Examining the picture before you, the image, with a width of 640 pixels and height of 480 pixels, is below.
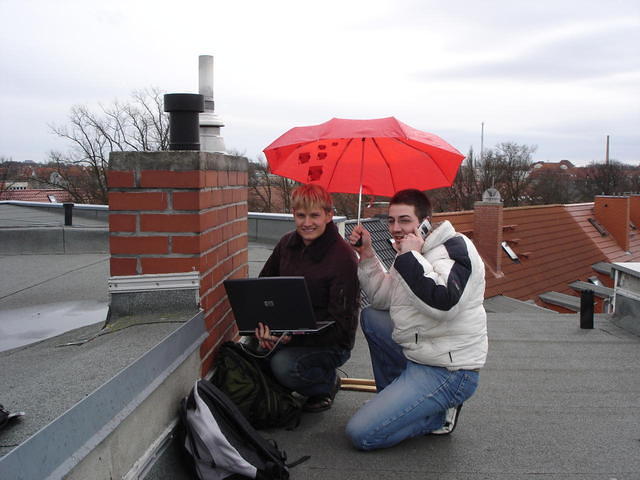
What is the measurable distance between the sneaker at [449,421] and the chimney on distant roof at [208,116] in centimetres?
219

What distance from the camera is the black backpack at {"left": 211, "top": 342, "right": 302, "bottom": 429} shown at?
3174mm

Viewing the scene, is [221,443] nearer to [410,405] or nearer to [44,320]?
[410,405]

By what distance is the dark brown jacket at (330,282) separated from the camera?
3.43 m

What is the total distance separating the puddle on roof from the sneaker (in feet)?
8.37

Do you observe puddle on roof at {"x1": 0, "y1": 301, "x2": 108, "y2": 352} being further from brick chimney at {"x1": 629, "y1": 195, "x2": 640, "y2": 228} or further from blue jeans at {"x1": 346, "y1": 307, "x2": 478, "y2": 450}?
brick chimney at {"x1": 629, "y1": 195, "x2": 640, "y2": 228}

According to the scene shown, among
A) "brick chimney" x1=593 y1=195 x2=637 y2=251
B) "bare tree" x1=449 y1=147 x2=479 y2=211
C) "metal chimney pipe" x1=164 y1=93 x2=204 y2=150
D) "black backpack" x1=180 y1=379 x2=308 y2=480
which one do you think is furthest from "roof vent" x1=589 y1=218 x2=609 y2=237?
"black backpack" x1=180 y1=379 x2=308 y2=480

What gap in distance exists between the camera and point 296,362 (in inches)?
135

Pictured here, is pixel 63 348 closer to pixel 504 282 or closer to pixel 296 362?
pixel 296 362

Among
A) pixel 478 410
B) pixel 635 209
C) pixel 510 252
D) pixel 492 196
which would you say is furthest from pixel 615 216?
pixel 478 410

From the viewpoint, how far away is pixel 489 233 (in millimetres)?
24156

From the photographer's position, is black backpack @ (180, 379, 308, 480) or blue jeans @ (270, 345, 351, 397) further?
blue jeans @ (270, 345, 351, 397)

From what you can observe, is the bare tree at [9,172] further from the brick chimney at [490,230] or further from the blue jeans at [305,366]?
the blue jeans at [305,366]

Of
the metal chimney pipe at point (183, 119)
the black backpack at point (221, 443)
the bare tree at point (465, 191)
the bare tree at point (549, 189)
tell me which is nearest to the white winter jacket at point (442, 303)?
the black backpack at point (221, 443)

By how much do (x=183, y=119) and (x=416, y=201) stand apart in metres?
1.32
